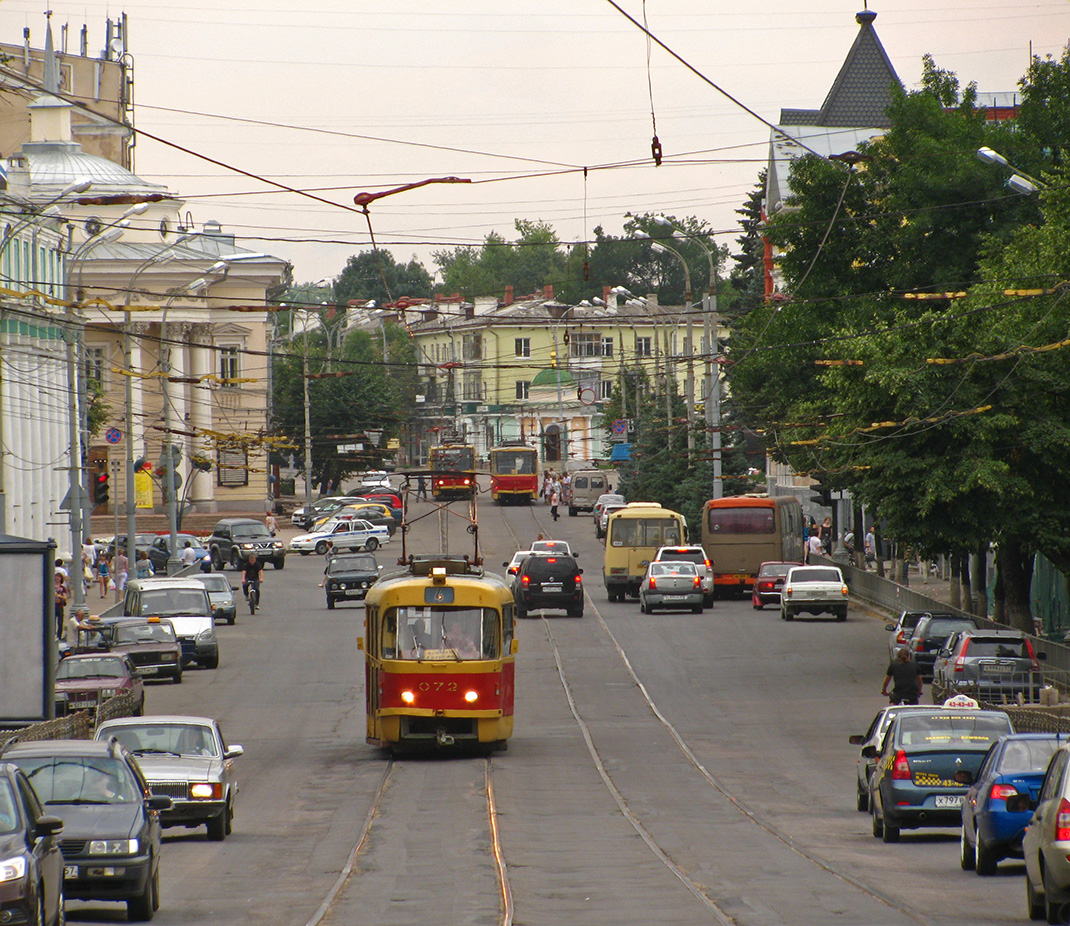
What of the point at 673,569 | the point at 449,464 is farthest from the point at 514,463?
the point at 673,569

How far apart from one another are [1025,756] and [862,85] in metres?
64.7

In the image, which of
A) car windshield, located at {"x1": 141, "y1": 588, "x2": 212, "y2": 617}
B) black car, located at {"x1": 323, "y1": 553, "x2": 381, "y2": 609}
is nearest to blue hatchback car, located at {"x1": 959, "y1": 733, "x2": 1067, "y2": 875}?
car windshield, located at {"x1": 141, "y1": 588, "x2": 212, "y2": 617}

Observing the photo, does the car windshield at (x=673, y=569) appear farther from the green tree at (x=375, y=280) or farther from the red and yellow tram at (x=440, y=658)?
the green tree at (x=375, y=280)

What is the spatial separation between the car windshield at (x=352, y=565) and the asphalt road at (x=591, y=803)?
7199mm

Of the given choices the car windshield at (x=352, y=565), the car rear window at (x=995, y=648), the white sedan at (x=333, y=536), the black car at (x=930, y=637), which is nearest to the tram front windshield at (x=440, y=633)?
the car rear window at (x=995, y=648)

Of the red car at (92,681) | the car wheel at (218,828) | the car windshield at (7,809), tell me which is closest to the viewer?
the car windshield at (7,809)

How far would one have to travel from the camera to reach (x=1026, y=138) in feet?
151

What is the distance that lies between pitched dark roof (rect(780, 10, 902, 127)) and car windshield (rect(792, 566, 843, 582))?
3266 cm

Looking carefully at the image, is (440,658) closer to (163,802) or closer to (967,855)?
(163,802)

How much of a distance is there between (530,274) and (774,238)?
415ft

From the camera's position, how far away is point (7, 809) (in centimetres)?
1130

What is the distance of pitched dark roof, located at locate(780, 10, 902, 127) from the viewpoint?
75188 millimetres

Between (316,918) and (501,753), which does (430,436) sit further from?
(316,918)

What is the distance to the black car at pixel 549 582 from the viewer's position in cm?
4700
